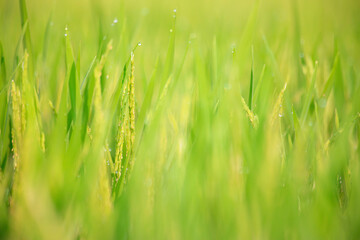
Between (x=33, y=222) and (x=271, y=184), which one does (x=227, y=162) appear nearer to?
(x=271, y=184)

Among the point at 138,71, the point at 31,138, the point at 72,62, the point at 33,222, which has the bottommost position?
the point at 33,222

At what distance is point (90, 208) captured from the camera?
1.54ft

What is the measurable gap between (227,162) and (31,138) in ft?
0.98

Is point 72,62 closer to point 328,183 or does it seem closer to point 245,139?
point 245,139

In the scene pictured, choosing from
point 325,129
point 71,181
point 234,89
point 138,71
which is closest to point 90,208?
point 71,181

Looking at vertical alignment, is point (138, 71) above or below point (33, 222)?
above

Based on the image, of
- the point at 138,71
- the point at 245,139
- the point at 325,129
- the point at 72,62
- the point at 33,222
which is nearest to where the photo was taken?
the point at 33,222

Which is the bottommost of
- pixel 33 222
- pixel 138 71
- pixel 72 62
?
pixel 33 222

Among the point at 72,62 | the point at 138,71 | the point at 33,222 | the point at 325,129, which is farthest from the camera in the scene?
the point at 138,71

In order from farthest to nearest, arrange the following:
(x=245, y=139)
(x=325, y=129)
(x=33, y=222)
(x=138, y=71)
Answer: (x=138, y=71)
(x=325, y=129)
(x=245, y=139)
(x=33, y=222)

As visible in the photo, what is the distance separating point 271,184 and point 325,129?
1.21ft

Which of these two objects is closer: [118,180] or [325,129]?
[118,180]

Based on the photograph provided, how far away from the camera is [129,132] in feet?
1.94

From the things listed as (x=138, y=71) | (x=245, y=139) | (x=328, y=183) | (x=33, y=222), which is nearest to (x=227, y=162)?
(x=245, y=139)
